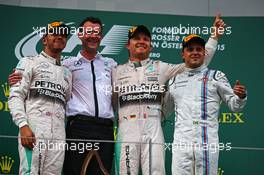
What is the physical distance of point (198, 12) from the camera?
3.89 meters

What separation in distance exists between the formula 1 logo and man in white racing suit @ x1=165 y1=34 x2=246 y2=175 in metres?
1.11

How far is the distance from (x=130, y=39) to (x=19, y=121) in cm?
69

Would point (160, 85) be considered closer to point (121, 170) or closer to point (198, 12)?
point (121, 170)

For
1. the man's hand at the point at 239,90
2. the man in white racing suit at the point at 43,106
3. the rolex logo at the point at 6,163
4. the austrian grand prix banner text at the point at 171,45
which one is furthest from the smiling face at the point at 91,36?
the rolex logo at the point at 6,163

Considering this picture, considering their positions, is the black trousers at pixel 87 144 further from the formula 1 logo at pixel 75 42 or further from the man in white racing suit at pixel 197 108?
the formula 1 logo at pixel 75 42

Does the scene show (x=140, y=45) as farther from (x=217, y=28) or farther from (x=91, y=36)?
(x=217, y=28)

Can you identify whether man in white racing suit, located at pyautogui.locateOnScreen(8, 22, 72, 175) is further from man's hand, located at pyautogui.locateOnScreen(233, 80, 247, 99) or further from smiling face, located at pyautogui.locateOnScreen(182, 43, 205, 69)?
man's hand, located at pyautogui.locateOnScreen(233, 80, 247, 99)

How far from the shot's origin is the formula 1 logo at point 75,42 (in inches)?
147

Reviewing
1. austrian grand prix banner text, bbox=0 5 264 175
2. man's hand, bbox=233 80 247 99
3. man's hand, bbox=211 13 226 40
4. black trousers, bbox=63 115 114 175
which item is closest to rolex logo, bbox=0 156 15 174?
austrian grand prix banner text, bbox=0 5 264 175

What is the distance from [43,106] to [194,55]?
710mm

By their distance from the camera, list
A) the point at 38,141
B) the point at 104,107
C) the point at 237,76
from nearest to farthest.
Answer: the point at 38,141 < the point at 104,107 < the point at 237,76

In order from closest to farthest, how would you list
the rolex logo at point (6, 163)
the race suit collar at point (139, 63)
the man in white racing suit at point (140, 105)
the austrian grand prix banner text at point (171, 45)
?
the man in white racing suit at point (140, 105) < the race suit collar at point (139, 63) < the rolex logo at point (6, 163) < the austrian grand prix banner text at point (171, 45)

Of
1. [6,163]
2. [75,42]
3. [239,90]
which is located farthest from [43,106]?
[75,42]

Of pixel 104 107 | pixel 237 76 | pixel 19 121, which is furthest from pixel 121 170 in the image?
pixel 237 76
